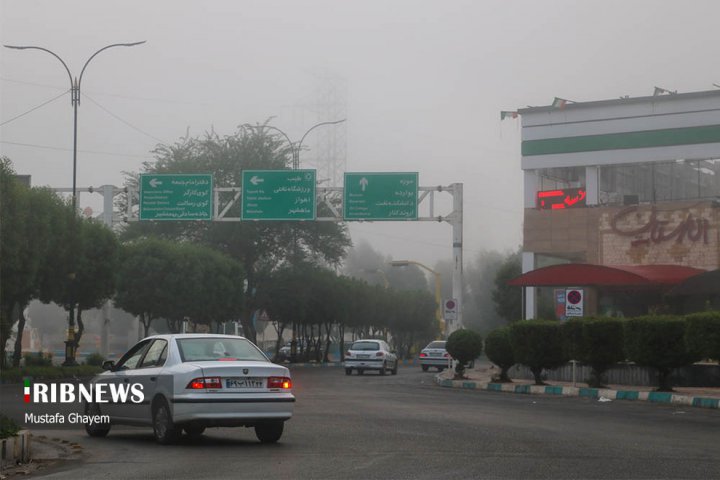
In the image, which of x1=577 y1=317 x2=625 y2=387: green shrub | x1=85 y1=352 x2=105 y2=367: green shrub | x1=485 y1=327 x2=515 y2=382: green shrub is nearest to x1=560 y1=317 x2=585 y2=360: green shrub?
x1=577 y1=317 x2=625 y2=387: green shrub

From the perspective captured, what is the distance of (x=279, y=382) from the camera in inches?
573

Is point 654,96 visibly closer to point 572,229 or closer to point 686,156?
point 686,156

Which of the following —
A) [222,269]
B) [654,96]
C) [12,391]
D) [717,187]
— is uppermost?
[654,96]

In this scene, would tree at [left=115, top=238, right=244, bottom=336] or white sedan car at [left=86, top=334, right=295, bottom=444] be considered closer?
white sedan car at [left=86, top=334, right=295, bottom=444]

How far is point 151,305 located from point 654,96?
83.4 ft

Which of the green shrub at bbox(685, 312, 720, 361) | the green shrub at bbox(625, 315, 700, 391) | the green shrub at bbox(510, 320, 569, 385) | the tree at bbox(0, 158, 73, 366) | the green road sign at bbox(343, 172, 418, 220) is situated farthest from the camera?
the green road sign at bbox(343, 172, 418, 220)

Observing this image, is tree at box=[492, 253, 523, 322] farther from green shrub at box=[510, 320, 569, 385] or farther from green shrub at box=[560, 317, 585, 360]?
green shrub at box=[560, 317, 585, 360]

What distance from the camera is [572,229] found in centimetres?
5334

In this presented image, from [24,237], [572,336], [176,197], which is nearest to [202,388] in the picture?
[572,336]

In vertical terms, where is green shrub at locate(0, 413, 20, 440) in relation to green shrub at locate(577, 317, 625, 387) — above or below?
below

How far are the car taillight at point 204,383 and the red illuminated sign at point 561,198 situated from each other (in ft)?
140

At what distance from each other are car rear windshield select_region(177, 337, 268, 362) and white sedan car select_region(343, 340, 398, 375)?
33.8 metres

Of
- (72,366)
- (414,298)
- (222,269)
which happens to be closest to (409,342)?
(414,298)

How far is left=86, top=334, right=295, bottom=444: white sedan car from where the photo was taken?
1391 centimetres
